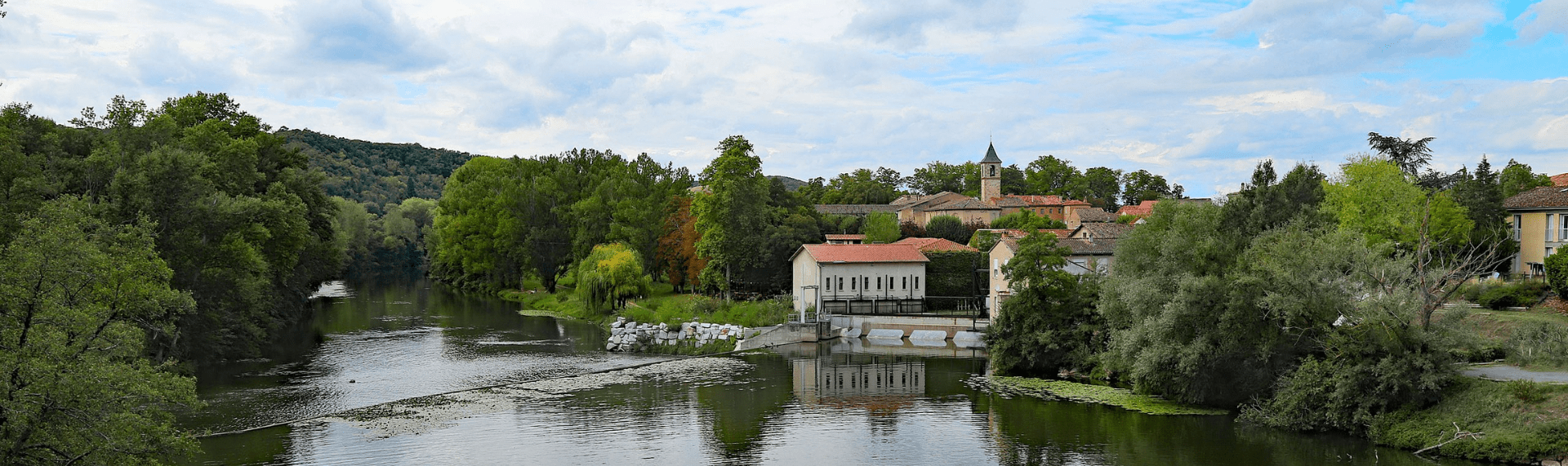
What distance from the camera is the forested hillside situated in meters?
121

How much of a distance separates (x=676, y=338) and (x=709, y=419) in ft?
52.8

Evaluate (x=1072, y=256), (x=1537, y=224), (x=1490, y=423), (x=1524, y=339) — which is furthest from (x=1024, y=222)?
(x=1490, y=423)

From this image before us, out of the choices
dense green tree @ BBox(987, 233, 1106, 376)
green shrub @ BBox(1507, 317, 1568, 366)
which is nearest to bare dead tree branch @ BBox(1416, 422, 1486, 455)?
green shrub @ BBox(1507, 317, 1568, 366)

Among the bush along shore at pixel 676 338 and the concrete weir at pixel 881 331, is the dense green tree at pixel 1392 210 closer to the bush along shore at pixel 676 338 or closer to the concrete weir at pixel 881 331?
the concrete weir at pixel 881 331

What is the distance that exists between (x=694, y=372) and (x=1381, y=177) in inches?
1167

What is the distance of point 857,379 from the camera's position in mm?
37438

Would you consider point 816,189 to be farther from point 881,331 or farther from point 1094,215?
point 881,331

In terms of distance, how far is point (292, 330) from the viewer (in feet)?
160

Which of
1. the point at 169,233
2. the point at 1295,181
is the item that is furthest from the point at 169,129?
the point at 1295,181

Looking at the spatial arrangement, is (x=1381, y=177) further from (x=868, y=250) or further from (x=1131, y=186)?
(x=1131, y=186)

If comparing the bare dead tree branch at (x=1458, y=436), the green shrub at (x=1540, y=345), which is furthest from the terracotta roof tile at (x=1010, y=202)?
the bare dead tree branch at (x=1458, y=436)

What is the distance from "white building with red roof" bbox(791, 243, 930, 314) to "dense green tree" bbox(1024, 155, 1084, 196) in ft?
262

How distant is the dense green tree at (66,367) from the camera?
14797 mm

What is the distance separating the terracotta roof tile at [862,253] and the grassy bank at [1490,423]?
28.4 m
